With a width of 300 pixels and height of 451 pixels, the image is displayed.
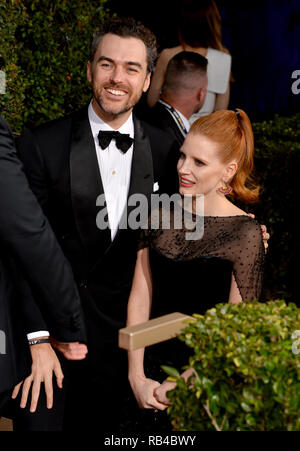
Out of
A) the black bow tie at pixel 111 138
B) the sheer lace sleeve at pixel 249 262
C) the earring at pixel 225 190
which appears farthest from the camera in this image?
the black bow tie at pixel 111 138

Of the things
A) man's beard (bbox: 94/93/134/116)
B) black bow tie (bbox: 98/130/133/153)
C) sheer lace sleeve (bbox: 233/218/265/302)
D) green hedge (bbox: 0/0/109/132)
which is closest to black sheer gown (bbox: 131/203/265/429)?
sheer lace sleeve (bbox: 233/218/265/302)

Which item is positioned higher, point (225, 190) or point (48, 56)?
point (48, 56)

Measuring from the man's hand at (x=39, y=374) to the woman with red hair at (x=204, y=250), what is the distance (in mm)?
473

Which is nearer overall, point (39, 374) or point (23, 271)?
point (23, 271)

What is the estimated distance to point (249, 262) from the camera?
9.83 ft

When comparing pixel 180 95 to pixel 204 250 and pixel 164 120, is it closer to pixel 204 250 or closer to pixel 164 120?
pixel 164 120

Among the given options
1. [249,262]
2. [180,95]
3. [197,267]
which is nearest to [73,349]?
[197,267]

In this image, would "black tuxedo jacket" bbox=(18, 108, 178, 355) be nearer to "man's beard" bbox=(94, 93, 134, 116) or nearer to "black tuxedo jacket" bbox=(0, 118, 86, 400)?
"man's beard" bbox=(94, 93, 134, 116)

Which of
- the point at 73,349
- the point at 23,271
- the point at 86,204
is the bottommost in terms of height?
the point at 73,349

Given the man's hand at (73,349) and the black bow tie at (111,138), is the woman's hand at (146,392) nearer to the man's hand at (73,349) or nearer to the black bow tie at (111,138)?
the man's hand at (73,349)

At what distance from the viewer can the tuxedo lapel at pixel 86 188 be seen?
11.3 feet

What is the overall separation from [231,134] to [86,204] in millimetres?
949

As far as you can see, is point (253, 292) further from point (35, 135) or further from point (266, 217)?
point (266, 217)

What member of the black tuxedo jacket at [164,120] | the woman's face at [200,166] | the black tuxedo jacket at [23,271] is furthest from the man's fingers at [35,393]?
the black tuxedo jacket at [164,120]
